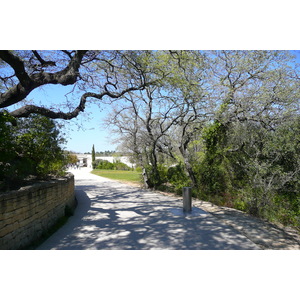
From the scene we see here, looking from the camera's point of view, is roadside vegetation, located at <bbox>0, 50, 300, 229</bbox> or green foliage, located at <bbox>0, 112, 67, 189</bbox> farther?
roadside vegetation, located at <bbox>0, 50, 300, 229</bbox>

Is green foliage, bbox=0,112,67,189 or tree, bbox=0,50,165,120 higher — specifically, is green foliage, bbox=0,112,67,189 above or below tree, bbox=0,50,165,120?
below

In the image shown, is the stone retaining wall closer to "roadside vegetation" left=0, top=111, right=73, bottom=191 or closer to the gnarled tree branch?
"roadside vegetation" left=0, top=111, right=73, bottom=191

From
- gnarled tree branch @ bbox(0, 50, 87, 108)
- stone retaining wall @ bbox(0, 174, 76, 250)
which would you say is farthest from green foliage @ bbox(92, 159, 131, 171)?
stone retaining wall @ bbox(0, 174, 76, 250)

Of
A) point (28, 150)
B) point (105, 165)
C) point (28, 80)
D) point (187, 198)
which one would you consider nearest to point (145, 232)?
point (187, 198)

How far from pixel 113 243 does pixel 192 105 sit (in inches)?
242

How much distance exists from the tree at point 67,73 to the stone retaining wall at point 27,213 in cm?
195

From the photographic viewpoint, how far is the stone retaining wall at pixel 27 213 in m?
2.96

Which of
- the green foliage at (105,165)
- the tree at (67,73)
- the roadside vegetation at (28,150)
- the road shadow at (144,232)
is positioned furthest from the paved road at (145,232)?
the green foliage at (105,165)

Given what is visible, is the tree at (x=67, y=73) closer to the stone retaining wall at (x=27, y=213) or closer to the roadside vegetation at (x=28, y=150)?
the roadside vegetation at (x=28, y=150)

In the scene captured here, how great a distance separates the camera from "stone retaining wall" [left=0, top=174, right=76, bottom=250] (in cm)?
Result: 296

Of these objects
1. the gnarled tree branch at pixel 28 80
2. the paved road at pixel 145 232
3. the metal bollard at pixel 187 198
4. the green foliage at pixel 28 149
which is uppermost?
the gnarled tree branch at pixel 28 80

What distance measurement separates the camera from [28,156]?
4887mm

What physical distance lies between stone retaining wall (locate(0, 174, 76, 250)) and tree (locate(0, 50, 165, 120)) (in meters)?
1.95
